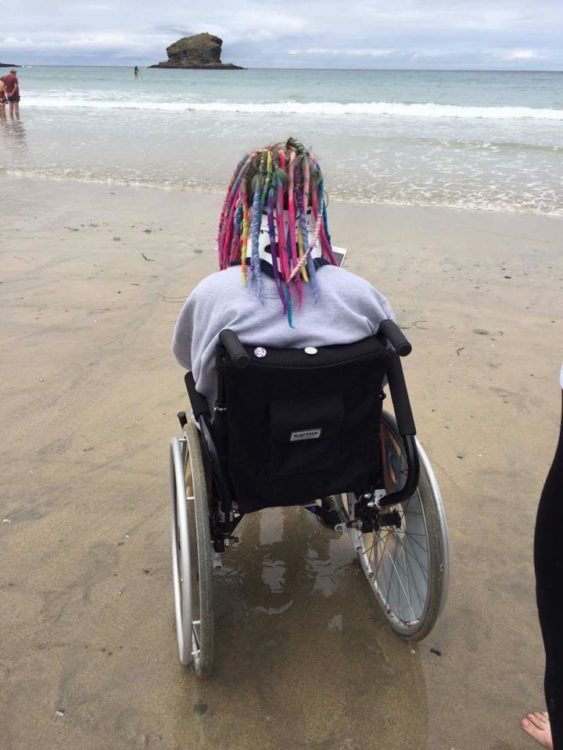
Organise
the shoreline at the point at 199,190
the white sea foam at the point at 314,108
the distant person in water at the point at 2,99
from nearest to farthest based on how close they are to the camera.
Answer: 1. the shoreline at the point at 199,190
2. the distant person in water at the point at 2,99
3. the white sea foam at the point at 314,108

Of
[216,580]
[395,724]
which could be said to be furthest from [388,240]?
[395,724]

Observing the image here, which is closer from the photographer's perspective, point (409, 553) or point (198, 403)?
point (198, 403)

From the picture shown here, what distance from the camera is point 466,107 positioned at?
885 inches

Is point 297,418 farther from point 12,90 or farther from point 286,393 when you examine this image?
point 12,90

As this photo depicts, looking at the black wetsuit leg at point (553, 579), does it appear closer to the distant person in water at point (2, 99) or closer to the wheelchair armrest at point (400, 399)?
the wheelchair armrest at point (400, 399)

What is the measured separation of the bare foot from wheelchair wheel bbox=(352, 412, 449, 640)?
33 centimetres

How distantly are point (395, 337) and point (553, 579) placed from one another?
0.63 meters

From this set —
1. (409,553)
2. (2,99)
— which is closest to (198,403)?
(409,553)

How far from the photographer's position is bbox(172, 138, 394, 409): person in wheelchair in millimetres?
1461

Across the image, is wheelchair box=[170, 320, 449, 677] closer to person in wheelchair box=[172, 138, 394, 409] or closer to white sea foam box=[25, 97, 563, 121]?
person in wheelchair box=[172, 138, 394, 409]

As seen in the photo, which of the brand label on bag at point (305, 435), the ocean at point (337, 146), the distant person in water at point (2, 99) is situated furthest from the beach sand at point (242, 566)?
the distant person in water at point (2, 99)

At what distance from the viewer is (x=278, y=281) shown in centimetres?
151

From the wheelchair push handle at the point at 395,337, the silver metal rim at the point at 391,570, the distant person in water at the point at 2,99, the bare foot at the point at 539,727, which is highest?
the distant person in water at the point at 2,99

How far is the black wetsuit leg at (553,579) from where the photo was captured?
1.07m
